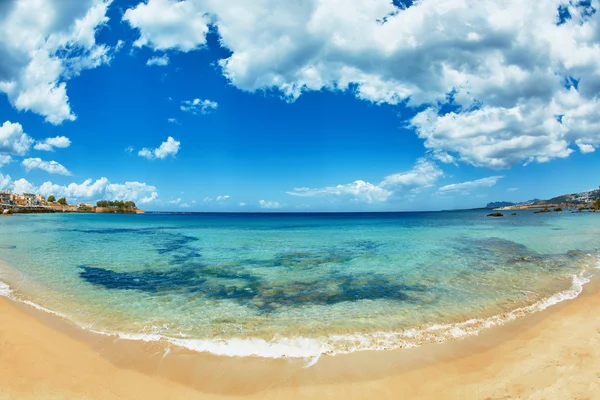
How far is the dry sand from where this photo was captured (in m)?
5.36

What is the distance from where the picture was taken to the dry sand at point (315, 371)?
536cm

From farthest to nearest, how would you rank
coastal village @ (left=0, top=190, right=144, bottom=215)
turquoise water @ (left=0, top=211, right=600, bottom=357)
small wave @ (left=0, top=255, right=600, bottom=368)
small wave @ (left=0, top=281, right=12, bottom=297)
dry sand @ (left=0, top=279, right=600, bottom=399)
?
coastal village @ (left=0, top=190, right=144, bottom=215) < small wave @ (left=0, top=281, right=12, bottom=297) < turquoise water @ (left=0, top=211, right=600, bottom=357) < small wave @ (left=0, top=255, right=600, bottom=368) < dry sand @ (left=0, top=279, right=600, bottom=399)

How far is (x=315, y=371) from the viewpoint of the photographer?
6.10 metres

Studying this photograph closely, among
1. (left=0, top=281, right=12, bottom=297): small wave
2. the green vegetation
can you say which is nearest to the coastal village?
the green vegetation

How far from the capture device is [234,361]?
21.4 ft

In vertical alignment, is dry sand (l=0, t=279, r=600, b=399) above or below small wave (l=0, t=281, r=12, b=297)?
above

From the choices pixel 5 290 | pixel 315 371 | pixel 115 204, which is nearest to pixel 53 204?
pixel 115 204

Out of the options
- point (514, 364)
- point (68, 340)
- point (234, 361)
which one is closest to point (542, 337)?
point (514, 364)

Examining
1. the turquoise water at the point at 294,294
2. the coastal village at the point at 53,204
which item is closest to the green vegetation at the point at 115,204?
the coastal village at the point at 53,204

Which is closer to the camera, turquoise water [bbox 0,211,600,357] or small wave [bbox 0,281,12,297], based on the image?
turquoise water [bbox 0,211,600,357]

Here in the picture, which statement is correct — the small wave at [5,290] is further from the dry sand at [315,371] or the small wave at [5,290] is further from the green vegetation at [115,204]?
the green vegetation at [115,204]

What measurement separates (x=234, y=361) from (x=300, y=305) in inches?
154

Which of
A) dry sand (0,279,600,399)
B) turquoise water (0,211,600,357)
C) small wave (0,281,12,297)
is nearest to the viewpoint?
dry sand (0,279,600,399)

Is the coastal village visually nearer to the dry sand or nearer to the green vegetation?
the green vegetation
